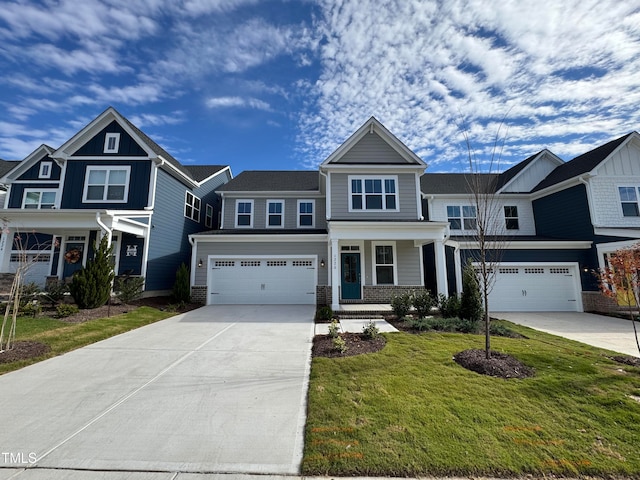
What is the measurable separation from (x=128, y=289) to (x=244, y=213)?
690cm

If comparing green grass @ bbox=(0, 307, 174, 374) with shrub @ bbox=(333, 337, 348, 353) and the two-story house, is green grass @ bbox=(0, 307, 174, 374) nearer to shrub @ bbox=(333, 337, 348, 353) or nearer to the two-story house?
the two-story house

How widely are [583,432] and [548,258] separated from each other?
11626mm

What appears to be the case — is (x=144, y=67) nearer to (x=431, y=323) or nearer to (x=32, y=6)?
(x=32, y=6)

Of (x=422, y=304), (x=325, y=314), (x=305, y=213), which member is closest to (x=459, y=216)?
(x=422, y=304)

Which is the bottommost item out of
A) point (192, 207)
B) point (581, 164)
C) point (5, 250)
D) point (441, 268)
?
point (441, 268)

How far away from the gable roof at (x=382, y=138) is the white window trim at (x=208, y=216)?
9.01 metres

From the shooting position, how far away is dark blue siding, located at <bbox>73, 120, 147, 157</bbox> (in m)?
13.1

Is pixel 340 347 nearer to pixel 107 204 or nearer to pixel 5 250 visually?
pixel 107 204

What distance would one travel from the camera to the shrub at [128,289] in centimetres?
1057

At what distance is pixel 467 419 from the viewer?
3.38 metres

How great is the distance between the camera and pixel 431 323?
8422mm

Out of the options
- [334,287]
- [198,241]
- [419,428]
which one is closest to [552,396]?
[419,428]

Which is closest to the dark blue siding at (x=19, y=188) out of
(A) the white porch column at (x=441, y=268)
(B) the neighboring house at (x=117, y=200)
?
(B) the neighboring house at (x=117, y=200)

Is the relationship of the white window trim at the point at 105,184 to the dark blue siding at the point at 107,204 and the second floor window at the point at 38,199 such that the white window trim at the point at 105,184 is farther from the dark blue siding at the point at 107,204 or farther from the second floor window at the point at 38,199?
the second floor window at the point at 38,199
